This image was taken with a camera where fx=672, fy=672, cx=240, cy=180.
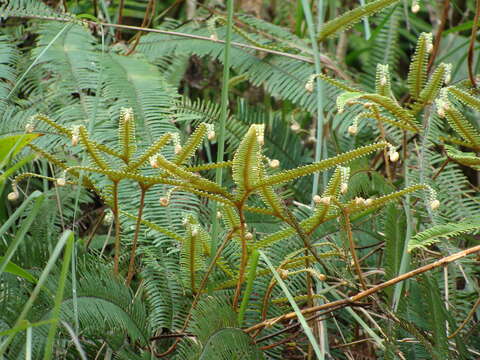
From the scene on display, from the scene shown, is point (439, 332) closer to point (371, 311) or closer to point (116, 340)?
point (371, 311)

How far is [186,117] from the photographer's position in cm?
142

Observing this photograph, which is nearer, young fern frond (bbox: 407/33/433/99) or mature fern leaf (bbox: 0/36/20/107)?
young fern frond (bbox: 407/33/433/99)

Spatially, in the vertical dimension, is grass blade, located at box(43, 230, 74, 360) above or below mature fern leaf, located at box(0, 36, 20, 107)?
below

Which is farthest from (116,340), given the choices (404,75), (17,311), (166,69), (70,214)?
(404,75)

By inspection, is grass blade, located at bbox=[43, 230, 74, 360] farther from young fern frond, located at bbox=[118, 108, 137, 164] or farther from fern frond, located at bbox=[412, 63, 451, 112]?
fern frond, located at bbox=[412, 63, 451, 112]

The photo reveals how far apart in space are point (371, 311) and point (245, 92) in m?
1.08

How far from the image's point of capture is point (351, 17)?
1344 millimetres

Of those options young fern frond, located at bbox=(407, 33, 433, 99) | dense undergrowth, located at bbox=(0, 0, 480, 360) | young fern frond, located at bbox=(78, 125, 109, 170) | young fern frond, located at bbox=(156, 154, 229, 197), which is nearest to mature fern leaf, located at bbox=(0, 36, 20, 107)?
dense undergrowth, located at bbox=(0, 0, 480, 360)

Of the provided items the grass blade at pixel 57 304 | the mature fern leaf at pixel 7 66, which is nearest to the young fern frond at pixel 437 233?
the grass blade at pixel 57 304

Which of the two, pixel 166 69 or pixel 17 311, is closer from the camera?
pixel 17 311

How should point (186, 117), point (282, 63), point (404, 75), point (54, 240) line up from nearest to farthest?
point (54, 240)
point (186, 117)
point (282, 63)
point (404, 75)

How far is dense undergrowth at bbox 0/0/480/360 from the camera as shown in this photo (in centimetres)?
91

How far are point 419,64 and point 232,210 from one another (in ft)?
1.48

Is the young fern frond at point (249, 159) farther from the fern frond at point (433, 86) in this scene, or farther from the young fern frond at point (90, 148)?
the fern frond at point (433, 86)
